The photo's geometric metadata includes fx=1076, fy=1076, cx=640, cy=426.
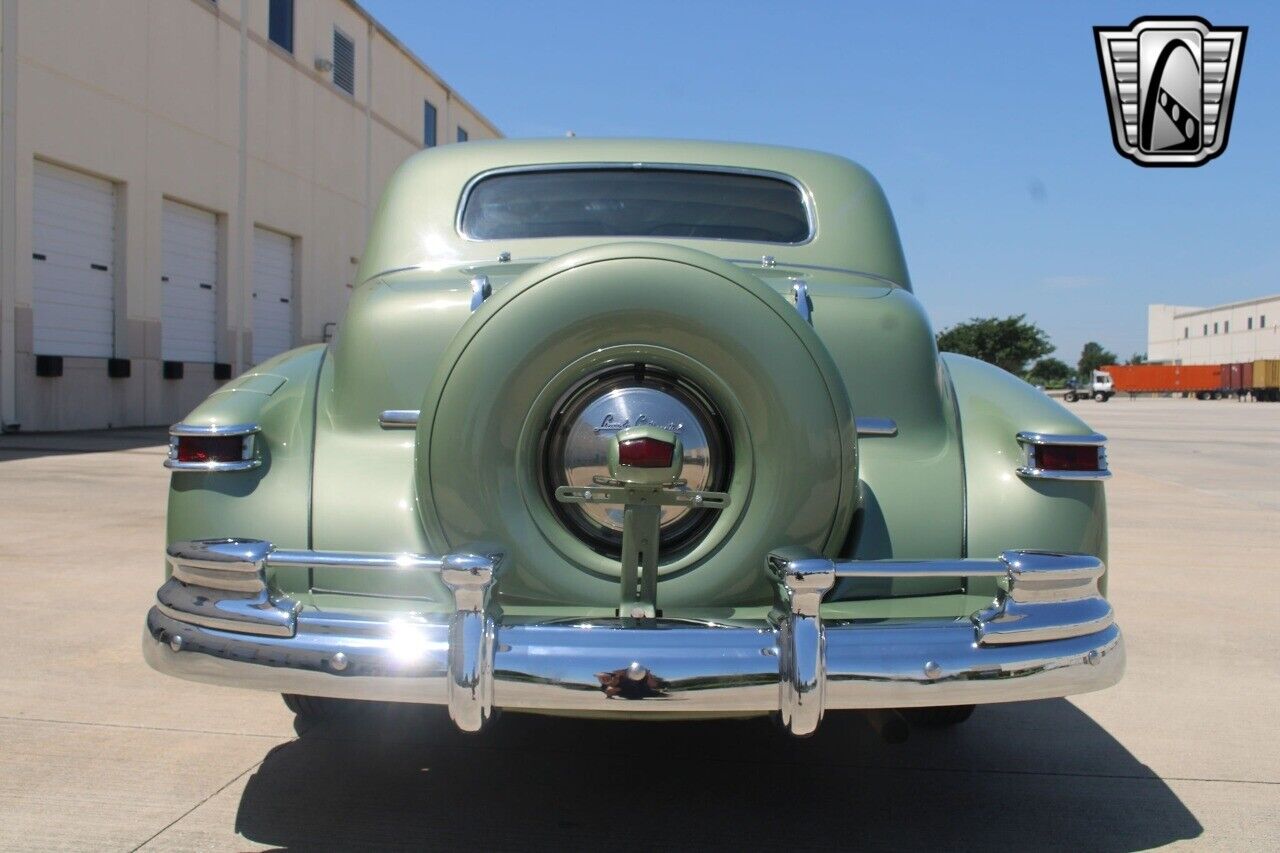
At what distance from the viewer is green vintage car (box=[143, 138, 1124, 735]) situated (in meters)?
2.02

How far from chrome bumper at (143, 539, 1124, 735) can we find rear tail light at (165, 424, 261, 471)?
35cm

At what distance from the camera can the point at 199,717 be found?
11.1ft

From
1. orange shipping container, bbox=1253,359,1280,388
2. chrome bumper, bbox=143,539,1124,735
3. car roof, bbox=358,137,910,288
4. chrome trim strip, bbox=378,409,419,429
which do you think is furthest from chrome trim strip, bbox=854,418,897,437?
orange shipping container, bbox=1253,359,1280,388

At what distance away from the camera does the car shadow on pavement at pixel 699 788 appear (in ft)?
8.50

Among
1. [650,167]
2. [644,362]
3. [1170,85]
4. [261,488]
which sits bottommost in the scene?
[261,488]

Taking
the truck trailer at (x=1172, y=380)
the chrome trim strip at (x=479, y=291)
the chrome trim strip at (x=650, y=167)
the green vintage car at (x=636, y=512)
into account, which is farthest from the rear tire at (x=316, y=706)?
the truck trailer at (x=1172, y=380)

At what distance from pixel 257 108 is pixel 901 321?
59.8 feet

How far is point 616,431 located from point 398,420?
672 millimetres

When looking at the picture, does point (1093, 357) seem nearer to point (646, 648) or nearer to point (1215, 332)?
point (1215, 332)

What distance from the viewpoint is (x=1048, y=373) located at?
89.4 metres

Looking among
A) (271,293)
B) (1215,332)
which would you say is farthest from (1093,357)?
(271,293)

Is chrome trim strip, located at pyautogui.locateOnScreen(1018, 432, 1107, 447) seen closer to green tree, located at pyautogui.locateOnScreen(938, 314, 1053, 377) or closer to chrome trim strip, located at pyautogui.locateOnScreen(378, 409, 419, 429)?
chrome trim strip, located at pyautogui.locateOnScreen(378, 409, 419, 429)

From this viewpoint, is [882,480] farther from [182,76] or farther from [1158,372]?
[1158,372]

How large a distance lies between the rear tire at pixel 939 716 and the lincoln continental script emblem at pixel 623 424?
4.93ft
